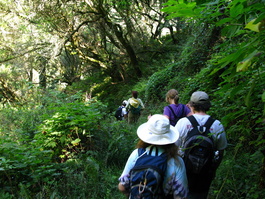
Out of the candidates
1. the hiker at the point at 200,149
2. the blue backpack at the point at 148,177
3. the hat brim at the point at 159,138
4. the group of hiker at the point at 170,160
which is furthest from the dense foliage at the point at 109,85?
the blue backpack at the point at 148,177

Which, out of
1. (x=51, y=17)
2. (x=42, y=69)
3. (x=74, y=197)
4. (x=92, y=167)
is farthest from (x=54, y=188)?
(x=42, y=69)

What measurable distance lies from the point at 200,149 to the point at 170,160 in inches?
25.9

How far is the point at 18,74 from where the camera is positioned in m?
21.0

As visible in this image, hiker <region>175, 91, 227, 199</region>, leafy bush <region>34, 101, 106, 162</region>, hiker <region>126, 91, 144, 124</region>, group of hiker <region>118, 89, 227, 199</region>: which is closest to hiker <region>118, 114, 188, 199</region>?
group of hiker <region>118, 89, 227, 199</region>

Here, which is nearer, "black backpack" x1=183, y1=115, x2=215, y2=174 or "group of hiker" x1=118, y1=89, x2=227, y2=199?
"group of hiker" x1=118, y1=89, x2=227, y2=199

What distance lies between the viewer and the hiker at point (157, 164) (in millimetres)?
1909

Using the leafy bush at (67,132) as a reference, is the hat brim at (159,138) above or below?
above

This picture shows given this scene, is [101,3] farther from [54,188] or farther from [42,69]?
[54,188]

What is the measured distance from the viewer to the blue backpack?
1.86m

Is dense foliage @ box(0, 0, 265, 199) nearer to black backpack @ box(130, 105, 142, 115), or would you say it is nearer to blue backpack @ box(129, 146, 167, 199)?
blue backpack @ box(129, 146, 167, 199)

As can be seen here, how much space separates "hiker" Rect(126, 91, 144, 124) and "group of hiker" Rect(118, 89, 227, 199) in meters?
6.41

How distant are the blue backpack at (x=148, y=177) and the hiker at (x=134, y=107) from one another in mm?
7161

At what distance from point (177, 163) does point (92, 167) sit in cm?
295

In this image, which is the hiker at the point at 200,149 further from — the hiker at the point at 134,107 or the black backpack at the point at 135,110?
the black backpack at the point at 135,110
